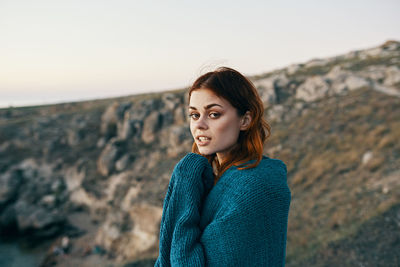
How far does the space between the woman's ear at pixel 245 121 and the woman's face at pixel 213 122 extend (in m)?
0.04

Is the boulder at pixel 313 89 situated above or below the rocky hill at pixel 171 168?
above

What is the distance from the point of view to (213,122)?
1.71 metres

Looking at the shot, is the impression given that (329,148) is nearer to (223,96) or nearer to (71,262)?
(223,96)

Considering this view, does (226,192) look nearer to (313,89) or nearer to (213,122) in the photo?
(213,122)

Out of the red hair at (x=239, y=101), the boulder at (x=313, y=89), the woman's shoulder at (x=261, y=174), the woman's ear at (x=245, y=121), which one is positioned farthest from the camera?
the boulder at (x=313, y=89)

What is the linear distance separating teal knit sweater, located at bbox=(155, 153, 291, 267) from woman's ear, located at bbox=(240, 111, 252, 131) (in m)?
0.33

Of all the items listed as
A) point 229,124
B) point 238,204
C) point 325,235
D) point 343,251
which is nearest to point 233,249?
point 238,204

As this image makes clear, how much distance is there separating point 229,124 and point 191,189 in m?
0.56

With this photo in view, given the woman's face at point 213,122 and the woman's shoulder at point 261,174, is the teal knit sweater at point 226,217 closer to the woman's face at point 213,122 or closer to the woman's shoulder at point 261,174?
the woman's shoulder at point 261,174

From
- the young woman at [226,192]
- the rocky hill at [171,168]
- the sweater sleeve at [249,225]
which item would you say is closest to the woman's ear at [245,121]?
the young woman at [226,192]

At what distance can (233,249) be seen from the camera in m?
1.35

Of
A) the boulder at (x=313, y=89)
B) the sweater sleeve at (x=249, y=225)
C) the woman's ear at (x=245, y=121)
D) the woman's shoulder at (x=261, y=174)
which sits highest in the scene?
the woman's ear at (x=245, y=121)

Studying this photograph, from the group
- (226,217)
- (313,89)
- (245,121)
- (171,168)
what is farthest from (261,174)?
(313,89)

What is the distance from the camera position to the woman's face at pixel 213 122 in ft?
5.57
